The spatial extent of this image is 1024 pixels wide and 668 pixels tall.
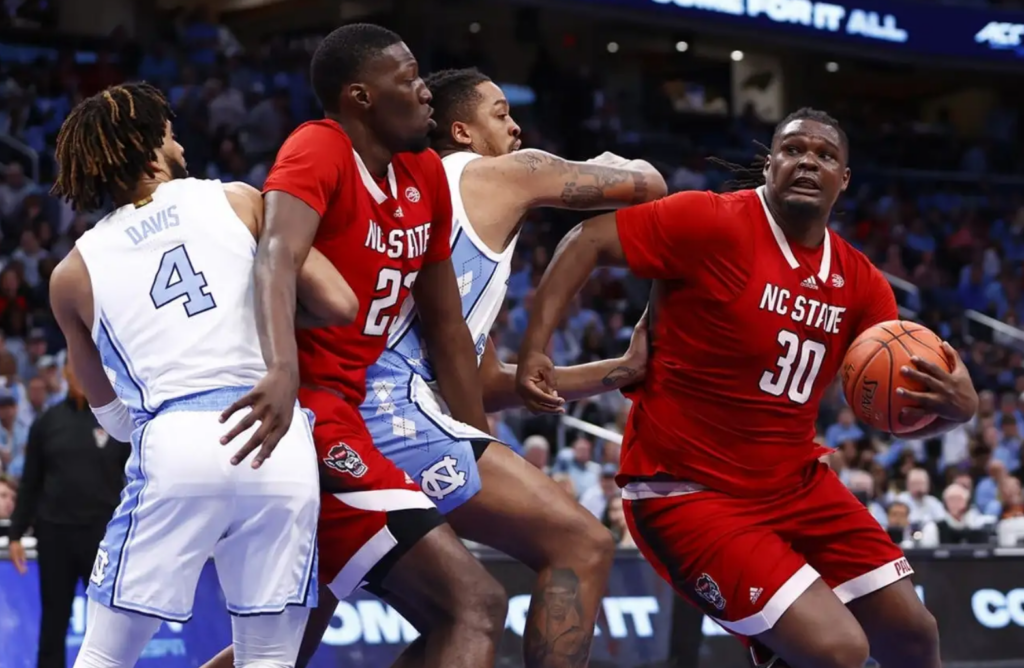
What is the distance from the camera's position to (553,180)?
175 inches

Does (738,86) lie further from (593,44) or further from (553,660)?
(553,660)

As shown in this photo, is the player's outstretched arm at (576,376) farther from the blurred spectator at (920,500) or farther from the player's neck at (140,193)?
the blurred spectator at (920,500)

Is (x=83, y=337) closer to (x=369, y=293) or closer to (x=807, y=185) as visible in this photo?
(x=369, y=293)

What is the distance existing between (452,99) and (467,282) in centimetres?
71

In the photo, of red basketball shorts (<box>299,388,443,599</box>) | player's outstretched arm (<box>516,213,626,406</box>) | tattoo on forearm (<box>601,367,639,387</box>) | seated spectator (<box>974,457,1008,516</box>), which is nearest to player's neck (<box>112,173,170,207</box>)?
red basketball shorts (<box>299,388,443,599</box>)

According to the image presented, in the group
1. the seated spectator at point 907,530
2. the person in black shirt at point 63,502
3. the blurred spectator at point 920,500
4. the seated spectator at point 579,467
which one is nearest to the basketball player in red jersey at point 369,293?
the person in black shirt at point 63,502

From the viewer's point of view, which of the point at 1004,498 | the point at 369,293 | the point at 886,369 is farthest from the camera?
the point at 1004,498

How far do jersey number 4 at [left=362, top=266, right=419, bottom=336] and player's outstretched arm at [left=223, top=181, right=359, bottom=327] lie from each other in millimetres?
248

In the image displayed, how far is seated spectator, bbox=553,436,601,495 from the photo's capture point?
11070mm

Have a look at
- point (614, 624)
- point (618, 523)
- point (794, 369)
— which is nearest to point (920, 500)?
point (618, 523)

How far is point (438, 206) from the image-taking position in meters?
4.16

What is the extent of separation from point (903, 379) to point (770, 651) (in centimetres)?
105

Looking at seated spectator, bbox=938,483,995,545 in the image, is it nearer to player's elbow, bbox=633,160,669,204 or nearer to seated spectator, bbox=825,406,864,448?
seated spectator, bbox=825,406,864,448

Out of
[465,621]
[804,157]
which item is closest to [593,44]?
[804,157]
